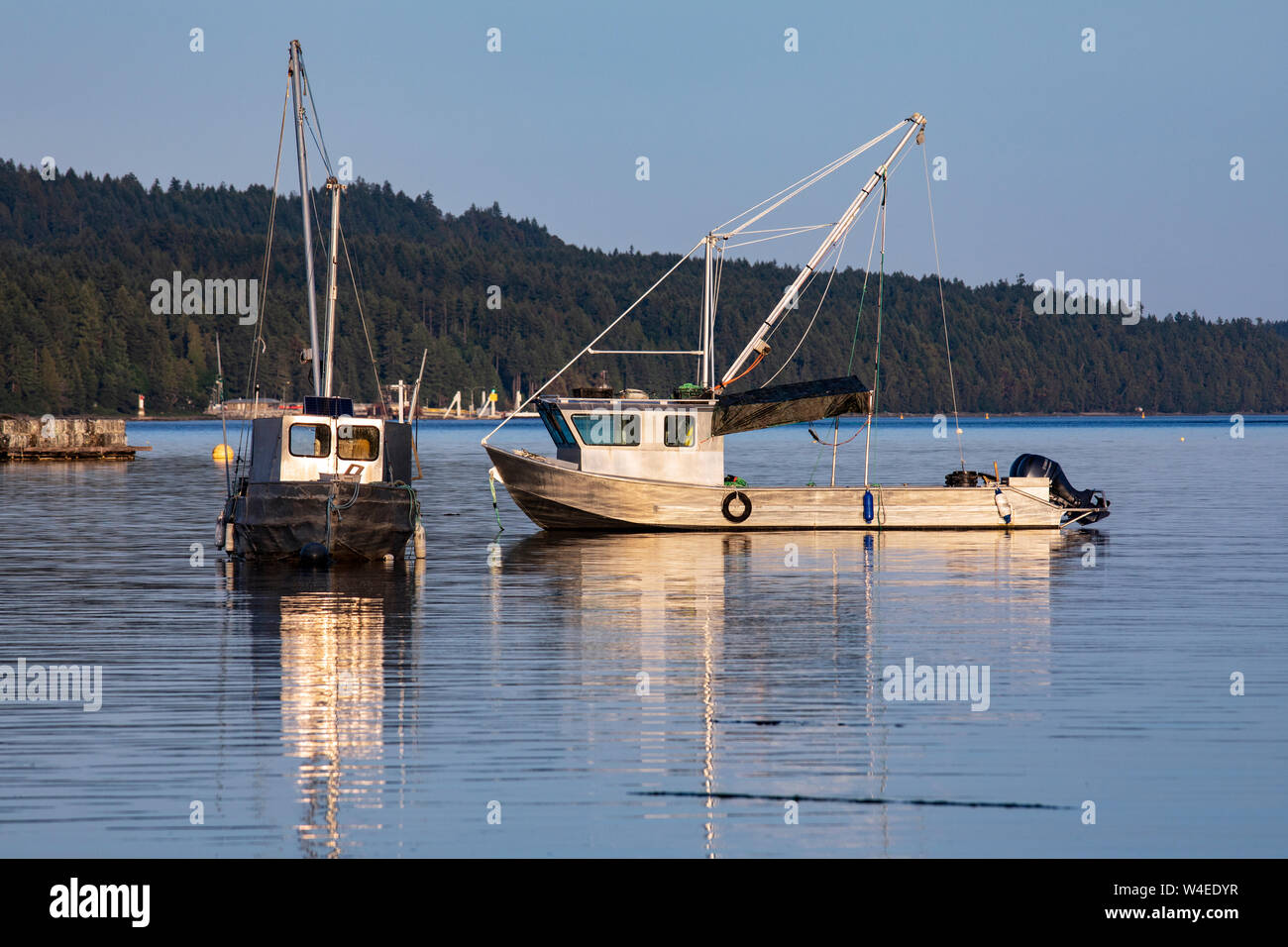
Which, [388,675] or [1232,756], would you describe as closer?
A: [1232,756]

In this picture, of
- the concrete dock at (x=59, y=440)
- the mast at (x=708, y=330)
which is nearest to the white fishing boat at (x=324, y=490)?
the mast at (x=708, y=330)

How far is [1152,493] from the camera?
68625 millimetres

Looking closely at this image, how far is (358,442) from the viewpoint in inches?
1318

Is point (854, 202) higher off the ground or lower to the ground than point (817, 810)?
higher

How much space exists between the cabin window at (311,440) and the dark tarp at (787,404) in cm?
1153

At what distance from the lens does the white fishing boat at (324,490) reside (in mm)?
32062

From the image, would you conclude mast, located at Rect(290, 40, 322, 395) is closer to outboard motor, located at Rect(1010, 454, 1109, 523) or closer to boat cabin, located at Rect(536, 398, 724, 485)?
boat cabin, located at Rect(536, 398, 724, 485)

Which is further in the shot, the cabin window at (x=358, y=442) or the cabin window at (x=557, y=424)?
the cabin window at (x=557, y=424)

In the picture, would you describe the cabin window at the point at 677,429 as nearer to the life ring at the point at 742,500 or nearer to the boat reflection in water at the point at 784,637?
the life ring at the point at 742,500

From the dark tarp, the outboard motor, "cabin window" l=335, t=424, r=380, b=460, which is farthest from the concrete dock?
"cabin window" l=335, t=424, r=380, b=460

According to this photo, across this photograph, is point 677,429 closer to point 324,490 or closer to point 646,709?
point 324,490
